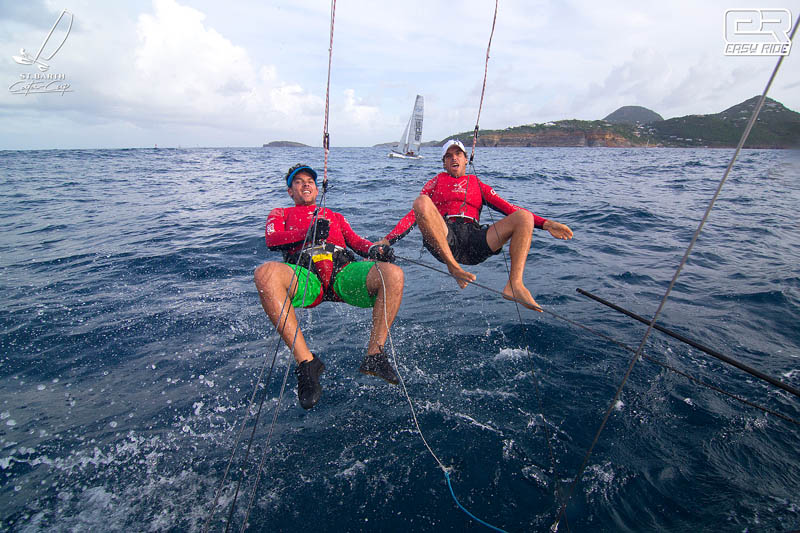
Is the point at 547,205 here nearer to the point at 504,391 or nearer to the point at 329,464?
the point at 504,391

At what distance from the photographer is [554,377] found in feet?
13.5

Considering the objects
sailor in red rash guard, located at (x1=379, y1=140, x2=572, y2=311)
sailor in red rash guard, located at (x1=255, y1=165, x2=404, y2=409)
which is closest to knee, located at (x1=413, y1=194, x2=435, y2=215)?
sailor in red rash guard, located at (x1=379, y1=140, x2=572, y2=311)

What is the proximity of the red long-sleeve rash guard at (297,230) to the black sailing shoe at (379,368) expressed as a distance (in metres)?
1.22

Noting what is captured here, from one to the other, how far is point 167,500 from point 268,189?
1773cm

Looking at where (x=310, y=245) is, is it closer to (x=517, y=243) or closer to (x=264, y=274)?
(x=264, y=274)

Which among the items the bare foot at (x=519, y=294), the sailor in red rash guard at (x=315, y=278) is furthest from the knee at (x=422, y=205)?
the bare foot at (x=519, y=294)

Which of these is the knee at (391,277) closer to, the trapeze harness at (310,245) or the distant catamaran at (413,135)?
the trapeze harness at (310,245)

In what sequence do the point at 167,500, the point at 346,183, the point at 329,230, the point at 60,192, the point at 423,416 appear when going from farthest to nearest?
1. the point at 346,183
2. the point at 60,192
3. the point at 329,230
4. the point at 423,416
5. the point at 167,500

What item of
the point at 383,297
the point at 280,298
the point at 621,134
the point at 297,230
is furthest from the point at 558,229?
the point at 621,134

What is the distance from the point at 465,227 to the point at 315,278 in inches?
75.8

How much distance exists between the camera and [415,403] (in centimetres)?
378

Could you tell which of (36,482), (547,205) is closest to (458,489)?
(36,482)

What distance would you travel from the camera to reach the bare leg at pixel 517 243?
354 centimetres

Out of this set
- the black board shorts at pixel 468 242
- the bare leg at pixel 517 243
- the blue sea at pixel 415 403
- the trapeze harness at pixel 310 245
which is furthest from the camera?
the black board shorts at pixel 468 242
